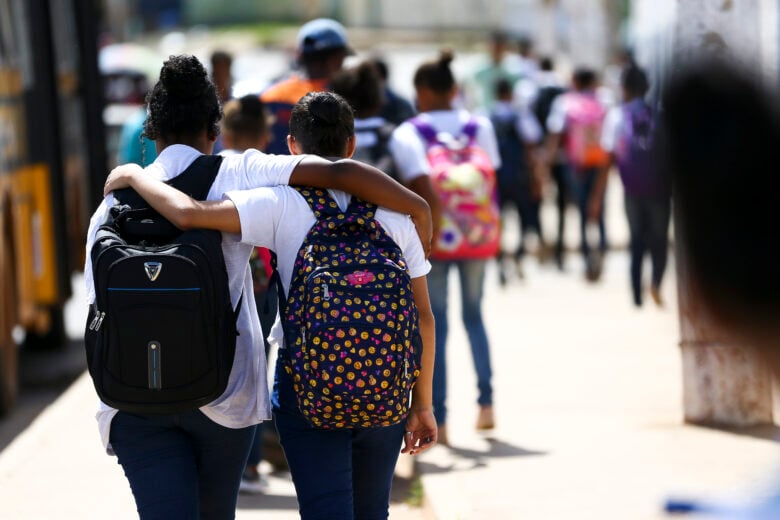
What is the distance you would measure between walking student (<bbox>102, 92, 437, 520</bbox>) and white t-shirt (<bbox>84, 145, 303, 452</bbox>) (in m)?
0.05

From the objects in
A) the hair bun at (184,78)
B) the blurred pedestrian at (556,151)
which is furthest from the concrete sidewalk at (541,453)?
the blurred pedestrian at (556,151)

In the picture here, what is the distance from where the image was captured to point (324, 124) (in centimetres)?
371

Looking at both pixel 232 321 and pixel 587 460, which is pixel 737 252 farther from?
pixel 587 460

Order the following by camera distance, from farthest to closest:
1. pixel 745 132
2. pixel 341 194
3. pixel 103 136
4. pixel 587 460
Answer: pixel 103 136, pixel 587 460, pixel 341 194, pixel 745 132

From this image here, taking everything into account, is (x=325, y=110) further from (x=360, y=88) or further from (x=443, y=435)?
(x=443, y=435)

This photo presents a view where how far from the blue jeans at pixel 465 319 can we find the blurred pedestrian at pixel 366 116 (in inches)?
36.4

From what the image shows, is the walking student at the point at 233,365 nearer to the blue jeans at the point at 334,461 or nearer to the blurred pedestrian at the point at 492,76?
the blue jeans at the point at 334,461

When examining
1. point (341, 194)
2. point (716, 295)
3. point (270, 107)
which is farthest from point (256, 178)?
point (270, 107)

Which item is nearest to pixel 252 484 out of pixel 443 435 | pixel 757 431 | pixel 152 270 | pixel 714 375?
pixel 443 435

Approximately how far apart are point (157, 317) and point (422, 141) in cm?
352

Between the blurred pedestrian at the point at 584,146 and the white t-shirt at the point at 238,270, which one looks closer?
the white t-shirt at the point at 238,270

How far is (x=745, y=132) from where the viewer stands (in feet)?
4.78

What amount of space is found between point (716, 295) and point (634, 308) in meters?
10.3

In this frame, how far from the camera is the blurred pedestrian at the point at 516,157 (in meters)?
13.5
